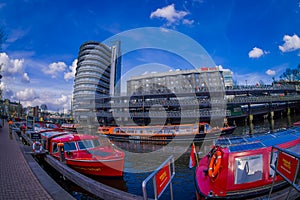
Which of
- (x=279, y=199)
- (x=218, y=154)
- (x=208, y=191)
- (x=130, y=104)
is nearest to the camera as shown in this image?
(x=279, y=199)

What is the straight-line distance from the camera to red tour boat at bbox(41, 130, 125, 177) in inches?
354

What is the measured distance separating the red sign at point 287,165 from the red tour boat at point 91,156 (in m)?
7.67

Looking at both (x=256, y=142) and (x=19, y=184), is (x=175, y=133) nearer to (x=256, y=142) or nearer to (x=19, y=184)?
(x=256, y=142)

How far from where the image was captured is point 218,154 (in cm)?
550

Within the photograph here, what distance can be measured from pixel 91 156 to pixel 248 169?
821cm

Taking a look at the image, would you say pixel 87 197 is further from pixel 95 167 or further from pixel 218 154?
pixel 218 154

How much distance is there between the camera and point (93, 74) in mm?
76562

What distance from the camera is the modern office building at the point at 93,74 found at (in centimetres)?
7219

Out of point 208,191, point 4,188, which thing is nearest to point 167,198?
point 208,191

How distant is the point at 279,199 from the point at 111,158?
24.5ft

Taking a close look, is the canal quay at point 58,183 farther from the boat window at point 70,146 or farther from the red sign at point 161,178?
the boat window at point 70,146

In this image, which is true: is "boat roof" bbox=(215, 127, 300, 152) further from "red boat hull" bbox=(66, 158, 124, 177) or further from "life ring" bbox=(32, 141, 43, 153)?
"life ring" bbox=(32, 141, 43, 153)

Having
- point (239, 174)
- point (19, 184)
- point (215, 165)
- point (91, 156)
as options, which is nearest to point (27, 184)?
point (19, 184)

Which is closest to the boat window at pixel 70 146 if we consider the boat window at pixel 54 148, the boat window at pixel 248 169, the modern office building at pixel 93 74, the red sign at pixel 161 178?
the boat window at pixel 54 148
